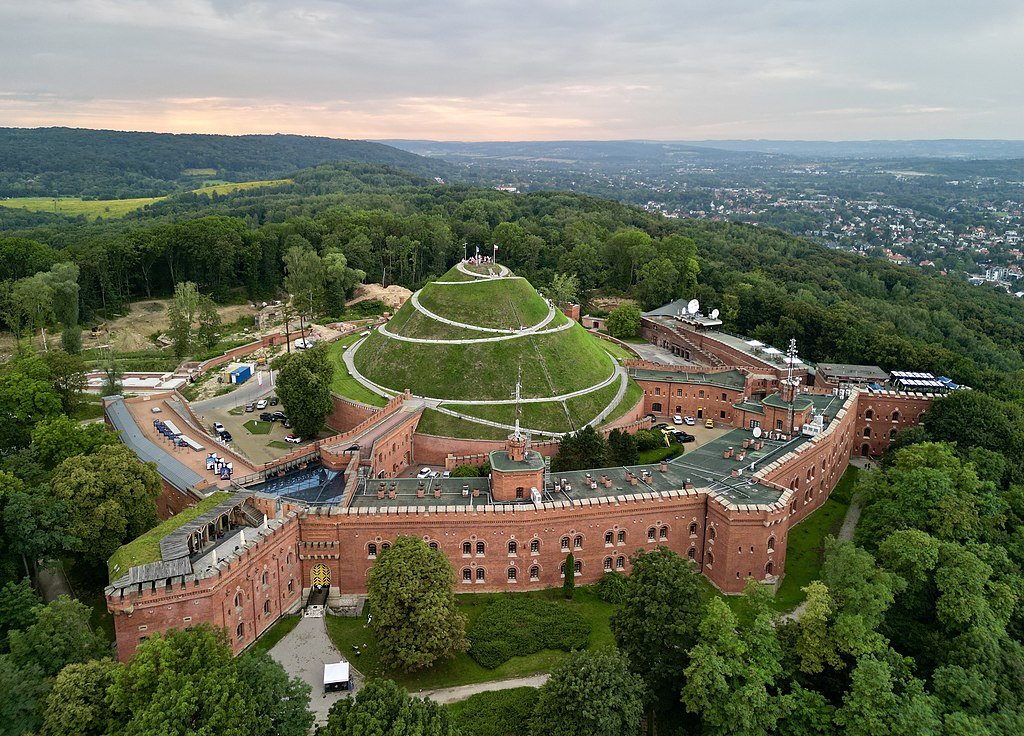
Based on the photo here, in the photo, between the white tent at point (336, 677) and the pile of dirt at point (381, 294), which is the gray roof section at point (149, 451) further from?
the pile of dirt at point (381, 294)

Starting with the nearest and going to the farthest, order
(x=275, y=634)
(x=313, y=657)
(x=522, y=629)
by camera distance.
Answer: (x=313, y=657) < (x=275, y=634) < (x=522, y=629)

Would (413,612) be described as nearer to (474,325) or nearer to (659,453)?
(659,453)

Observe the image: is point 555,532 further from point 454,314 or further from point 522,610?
point 454,314

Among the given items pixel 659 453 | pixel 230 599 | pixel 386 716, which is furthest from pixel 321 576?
pixel 659 453

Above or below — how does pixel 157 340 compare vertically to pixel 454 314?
below

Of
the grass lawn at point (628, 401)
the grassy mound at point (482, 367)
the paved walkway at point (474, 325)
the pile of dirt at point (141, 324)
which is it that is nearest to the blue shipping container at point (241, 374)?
the grassy mound at point (482, 367)

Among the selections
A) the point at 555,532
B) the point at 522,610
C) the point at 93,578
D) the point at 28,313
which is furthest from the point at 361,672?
the point at 28,313

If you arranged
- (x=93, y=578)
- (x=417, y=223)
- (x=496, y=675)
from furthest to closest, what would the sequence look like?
(x=417, y=223) → (x=93, y=578) → (x=496, y=675)
